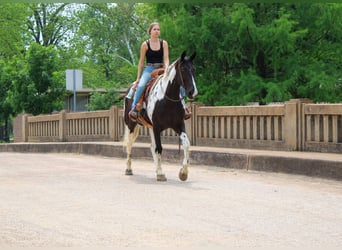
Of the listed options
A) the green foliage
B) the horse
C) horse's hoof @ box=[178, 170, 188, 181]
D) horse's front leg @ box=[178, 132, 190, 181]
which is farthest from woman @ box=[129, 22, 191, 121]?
the green foliage

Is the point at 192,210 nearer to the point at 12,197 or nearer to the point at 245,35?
the point at 12,197

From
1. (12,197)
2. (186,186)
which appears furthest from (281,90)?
(12,197)

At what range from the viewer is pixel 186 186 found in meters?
10.6

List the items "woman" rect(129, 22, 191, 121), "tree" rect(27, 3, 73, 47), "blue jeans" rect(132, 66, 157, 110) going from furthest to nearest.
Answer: "tree" rect(27, 3, 73, 47), "blue jeans" rect(132, 66, 157, 110), "woman" rect(129, 22, 191, 121)

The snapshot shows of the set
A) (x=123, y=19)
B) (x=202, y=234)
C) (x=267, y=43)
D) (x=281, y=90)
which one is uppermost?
(x=123, y=19)

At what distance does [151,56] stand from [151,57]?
3 cm

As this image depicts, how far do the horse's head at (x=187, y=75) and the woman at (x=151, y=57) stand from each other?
67 cm

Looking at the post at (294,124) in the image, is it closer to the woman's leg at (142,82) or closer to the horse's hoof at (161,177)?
the woman's leg at (142,82)

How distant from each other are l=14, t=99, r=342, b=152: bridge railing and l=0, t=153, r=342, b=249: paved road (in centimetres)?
161

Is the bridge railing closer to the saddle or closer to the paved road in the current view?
the paved road

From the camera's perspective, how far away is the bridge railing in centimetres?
1355

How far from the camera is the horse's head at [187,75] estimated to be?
10664 mm

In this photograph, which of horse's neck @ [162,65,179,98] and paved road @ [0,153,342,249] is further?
horse's neck @ [162,65,179,98]

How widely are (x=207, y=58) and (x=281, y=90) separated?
355 centimetres
